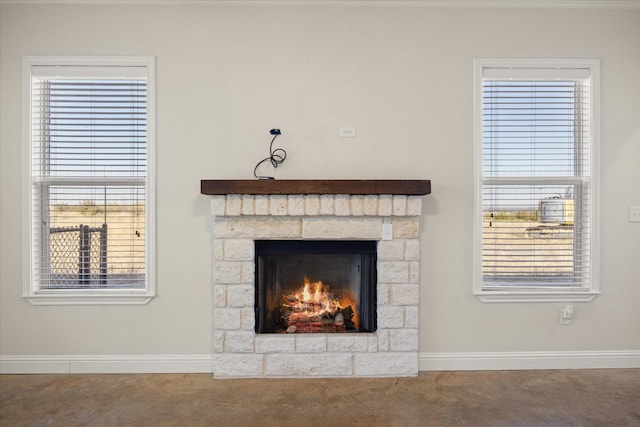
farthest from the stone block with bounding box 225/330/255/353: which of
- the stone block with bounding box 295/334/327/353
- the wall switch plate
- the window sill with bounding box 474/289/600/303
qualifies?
the wall switch plate

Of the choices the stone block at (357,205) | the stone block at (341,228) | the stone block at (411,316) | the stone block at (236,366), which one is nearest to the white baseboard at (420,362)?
the stone block at (236,366)

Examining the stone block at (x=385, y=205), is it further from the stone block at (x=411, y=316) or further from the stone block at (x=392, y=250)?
the stone block at (x=411, y=316)

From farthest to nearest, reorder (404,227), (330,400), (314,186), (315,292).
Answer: (315,292)
(404,227)
(314,186)
(330,400)

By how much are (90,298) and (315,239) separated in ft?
5.43

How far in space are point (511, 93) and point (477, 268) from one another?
1304mm

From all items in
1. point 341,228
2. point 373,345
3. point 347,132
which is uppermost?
point 347,132

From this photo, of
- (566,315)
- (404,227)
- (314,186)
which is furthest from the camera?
(566,315)

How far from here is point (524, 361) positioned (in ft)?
10.00

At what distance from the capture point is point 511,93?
309 centimetres

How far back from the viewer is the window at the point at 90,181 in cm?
299

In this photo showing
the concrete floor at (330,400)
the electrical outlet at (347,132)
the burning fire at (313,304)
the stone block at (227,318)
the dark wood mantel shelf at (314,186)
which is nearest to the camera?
the concrete floor at (330,400)

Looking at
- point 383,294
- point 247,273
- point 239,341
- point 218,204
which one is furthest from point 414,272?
point 218,204

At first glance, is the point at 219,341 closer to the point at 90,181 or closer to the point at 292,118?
the point at 90,181

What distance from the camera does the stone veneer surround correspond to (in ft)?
9.46
